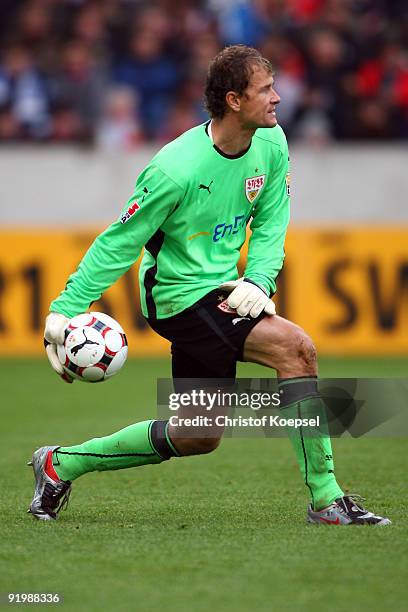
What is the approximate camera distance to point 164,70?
49.2ft

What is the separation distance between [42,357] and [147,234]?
27.0 ft

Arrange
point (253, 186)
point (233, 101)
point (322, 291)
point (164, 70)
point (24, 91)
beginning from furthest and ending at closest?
point (164, 70) < point (24, 91) < point (322, 291) < point (253, 186) < point (233, 101)

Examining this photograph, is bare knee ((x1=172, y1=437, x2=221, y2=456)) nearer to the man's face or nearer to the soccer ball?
the soccer ball

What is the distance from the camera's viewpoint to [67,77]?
1474 cm

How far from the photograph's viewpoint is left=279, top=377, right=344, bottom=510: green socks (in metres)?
5.29

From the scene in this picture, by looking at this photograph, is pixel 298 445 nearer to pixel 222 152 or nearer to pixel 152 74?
pixel 222 152

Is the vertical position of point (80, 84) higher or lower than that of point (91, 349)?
higher

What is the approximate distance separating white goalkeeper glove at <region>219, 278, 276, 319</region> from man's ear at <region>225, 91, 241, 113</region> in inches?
31.5

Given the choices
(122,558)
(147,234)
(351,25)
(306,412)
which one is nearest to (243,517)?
(306,412)

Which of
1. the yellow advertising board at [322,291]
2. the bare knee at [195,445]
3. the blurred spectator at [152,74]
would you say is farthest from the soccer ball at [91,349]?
the blurred spectator at [152,74]

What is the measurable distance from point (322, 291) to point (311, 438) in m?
8.14

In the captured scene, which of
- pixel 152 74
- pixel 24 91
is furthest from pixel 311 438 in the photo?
pixel 152 74

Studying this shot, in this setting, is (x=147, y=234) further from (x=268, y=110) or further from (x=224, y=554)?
(x=224, y=554)

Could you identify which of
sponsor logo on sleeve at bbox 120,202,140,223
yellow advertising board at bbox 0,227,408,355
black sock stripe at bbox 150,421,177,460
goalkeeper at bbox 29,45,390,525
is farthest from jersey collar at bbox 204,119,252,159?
yellow advertising board at bbox 0,227,408,355
